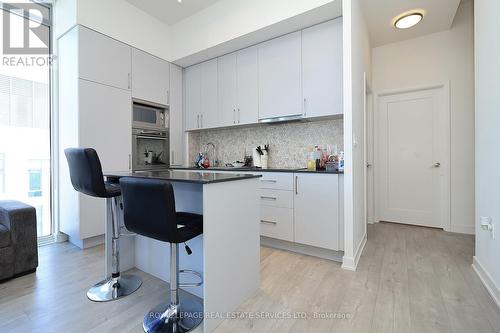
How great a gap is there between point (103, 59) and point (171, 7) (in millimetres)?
1163

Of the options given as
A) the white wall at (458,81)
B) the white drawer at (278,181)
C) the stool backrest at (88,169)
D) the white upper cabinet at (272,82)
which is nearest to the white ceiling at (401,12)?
the white wall at (458,81)

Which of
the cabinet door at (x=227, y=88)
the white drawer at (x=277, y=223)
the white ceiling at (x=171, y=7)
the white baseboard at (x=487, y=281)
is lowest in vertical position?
the white baseboard at (x=487, y=281)

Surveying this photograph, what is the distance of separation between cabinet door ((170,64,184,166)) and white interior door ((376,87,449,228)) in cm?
325

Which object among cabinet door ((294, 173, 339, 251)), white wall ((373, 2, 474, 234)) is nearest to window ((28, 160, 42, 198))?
cabinet door ((294, 173, 339, 251))

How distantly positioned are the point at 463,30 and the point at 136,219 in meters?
4.57

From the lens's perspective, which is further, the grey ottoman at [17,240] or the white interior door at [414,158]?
the white interior door at [414,158]

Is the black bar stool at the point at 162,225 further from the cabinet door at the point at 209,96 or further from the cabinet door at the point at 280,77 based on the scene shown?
the cabinet door at the point at 209,96

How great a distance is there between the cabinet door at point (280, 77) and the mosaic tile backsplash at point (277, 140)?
0.38m

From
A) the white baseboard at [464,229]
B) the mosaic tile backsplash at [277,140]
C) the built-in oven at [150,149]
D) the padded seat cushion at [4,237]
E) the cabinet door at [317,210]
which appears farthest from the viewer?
the built-in oven at [150,149]

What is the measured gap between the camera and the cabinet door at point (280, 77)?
2.86 meters

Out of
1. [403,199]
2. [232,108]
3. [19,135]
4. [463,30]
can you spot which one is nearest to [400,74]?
[463,30]

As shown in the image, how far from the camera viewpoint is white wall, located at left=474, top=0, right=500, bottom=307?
1.71m

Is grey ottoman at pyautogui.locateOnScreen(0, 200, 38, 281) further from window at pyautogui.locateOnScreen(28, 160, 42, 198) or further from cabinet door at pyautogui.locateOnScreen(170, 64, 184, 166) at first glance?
cabinet door at pyautogui.locateOnScreen(170, 64, 184, 166)

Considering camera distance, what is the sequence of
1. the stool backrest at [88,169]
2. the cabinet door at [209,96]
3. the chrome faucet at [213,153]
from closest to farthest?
1. the stool backrest at [88,169]
2. the cabinet door at [209,96]
3. the chrome faucet at [213,153]
